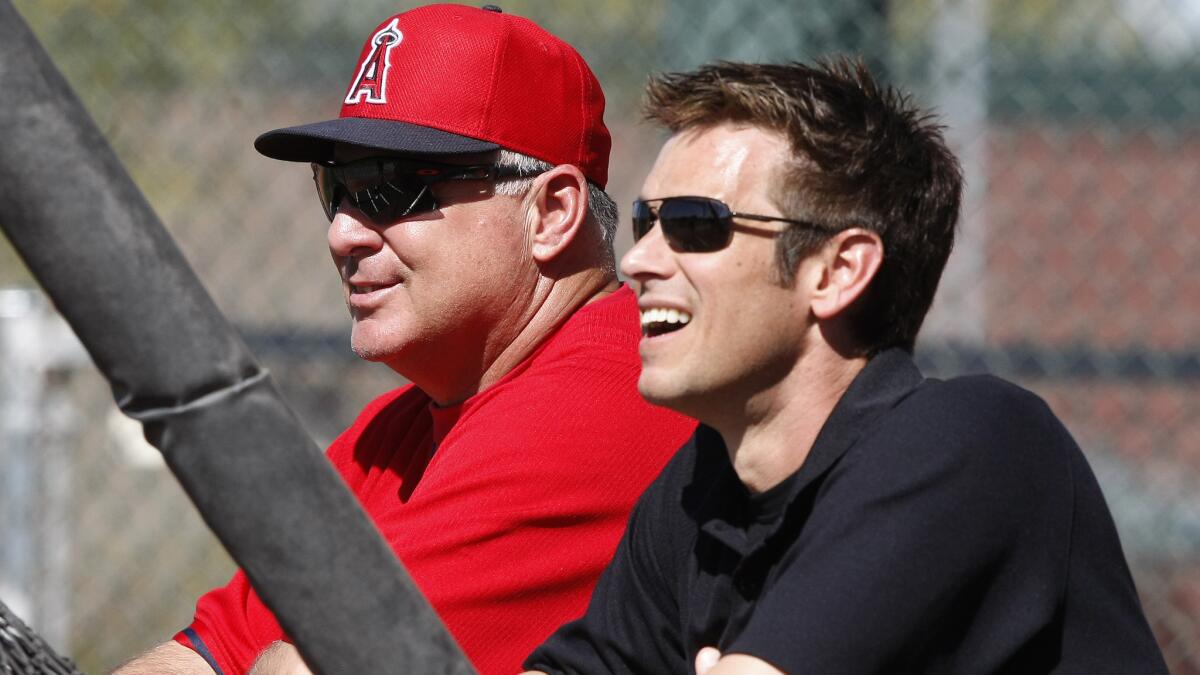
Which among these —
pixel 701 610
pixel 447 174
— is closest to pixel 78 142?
pixel 701 610

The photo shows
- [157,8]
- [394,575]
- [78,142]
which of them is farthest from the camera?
[157,8]

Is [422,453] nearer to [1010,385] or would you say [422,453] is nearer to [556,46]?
[556,46]

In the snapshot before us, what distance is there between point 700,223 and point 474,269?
0.74 meters

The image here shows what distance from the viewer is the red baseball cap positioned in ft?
7.83

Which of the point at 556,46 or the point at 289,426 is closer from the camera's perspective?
the point at 289,426

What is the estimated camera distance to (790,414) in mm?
1727

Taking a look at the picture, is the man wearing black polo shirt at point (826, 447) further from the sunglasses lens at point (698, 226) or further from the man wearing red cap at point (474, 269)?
the man wearing red cap at point (474, 269)

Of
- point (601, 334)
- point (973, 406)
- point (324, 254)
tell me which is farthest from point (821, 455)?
point (324, 254)

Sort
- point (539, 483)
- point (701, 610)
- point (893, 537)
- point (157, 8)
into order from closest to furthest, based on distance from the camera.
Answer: point (893, 537) → point (701, 610) → point (539, 483) → point (157, 8)

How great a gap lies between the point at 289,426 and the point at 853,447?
0.74 meters

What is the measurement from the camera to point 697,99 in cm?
177

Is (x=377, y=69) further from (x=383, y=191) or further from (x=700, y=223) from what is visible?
(x=700, y=223)

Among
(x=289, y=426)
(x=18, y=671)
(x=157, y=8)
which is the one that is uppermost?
(x=157, y=8)

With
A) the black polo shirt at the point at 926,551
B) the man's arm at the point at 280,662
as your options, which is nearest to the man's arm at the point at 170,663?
the man's arm at the point at 280,662
